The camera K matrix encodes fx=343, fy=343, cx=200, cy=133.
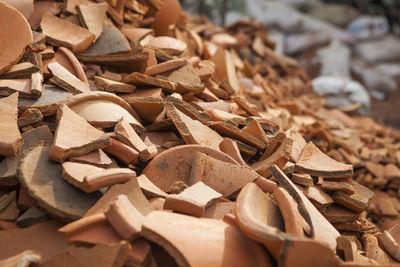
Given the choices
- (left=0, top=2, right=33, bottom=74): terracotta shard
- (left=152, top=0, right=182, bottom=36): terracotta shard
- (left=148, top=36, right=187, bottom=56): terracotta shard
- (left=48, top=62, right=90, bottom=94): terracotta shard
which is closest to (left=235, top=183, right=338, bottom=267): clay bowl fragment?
(left=48, top=62, right=90, bottom=94): terracotta shard

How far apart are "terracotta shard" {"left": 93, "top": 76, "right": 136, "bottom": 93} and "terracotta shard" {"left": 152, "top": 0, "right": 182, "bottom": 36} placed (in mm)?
1368

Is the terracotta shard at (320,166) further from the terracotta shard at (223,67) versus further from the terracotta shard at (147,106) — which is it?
the terracotta shard at (223,67)

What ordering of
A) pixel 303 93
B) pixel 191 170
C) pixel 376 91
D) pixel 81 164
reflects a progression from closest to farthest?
pixel 81 164 < pixel 191 170 < pixel 303 93 < pixel 376 91

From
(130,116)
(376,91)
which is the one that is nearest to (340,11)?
(376,91)

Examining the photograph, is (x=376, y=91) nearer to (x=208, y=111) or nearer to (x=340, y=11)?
(x=340, y=11)

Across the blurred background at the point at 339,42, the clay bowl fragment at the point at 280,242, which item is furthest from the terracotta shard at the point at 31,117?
the blurred background at the point at 339,42

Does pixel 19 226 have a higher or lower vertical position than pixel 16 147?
lower

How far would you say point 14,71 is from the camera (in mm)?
1955

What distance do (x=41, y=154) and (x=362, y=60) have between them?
27.5 ft

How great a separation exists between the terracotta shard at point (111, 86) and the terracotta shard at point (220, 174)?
75 centimetres

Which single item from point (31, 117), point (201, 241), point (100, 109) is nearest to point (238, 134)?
point (100, 109)

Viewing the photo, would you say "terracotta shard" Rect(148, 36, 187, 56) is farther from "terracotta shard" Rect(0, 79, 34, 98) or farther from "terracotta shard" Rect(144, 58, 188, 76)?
"terracotta shard" Rect(0, 79, 34, 98)

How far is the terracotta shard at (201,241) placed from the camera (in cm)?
114

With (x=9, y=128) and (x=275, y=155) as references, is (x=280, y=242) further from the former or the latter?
(x=9, y=128)
